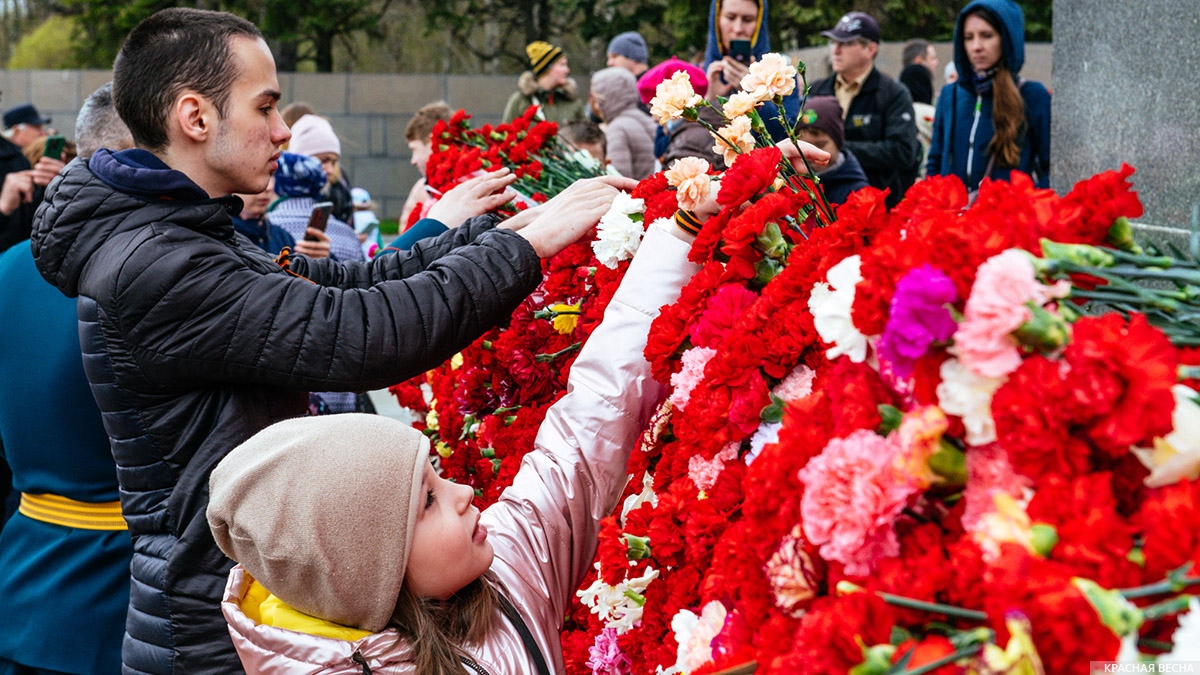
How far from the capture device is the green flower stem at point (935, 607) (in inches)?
37.2

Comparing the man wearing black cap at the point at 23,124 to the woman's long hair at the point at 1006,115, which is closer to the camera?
the woman's long hair at the point at 1006,115

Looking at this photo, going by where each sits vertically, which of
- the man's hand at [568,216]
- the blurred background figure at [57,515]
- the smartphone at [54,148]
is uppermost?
the man's hand at [568,216]

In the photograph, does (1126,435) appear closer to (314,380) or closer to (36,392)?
(314,380)

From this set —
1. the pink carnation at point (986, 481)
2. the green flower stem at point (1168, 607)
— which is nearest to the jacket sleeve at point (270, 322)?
the pink carnation at point (986, 481)

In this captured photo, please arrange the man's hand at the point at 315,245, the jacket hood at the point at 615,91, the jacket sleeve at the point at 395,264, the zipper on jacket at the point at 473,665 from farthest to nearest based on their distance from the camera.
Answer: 1. the jacket hood at the point at 615,91
2. the man's hand at the point at 315,245
3. the jacket sleeve at the point at 395,264
4. the zipper on jacket at the point at 473,665

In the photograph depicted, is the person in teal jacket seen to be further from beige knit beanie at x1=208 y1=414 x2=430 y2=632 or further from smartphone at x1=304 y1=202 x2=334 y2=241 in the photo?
smartphone at x1=304 y1=202 x2=334 y2=241

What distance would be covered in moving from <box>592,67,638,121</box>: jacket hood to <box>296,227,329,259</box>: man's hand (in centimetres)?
277

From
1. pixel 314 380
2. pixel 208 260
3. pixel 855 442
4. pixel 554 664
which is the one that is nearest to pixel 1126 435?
pixel 855 442

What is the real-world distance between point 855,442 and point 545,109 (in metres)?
7.15

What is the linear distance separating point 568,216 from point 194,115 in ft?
2.33

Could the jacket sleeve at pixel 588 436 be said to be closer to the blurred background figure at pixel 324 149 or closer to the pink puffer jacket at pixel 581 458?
the pink puffer jacket at pixel 581 458

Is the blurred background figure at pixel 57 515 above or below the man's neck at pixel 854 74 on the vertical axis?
below

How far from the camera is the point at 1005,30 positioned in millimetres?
5008

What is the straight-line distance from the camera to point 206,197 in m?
2.05
